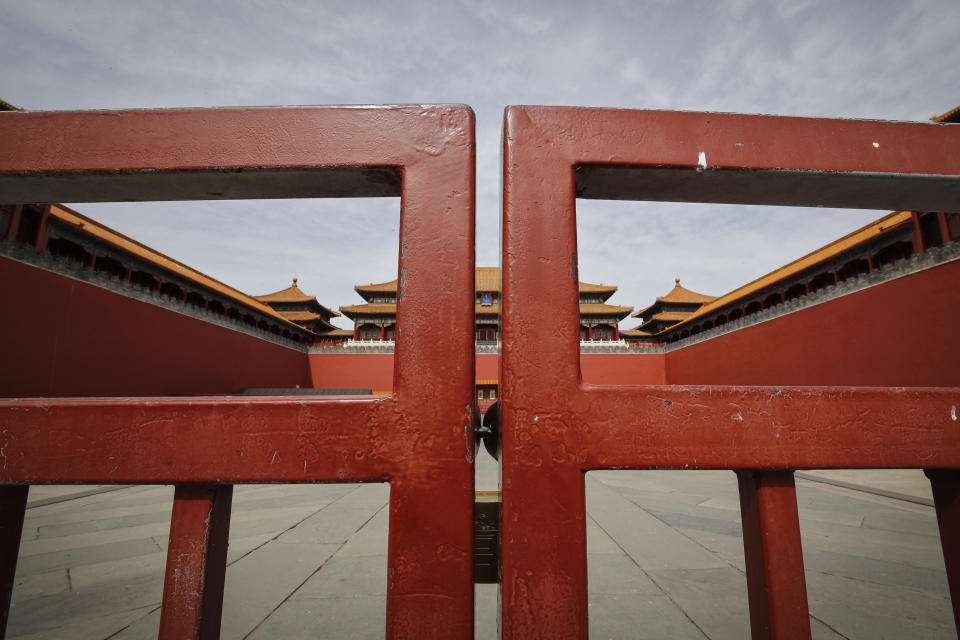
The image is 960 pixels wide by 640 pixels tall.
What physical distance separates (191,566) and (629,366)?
14.6 meters

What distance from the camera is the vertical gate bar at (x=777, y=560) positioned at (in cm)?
54

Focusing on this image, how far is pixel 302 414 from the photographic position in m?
0.53

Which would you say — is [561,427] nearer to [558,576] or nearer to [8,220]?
[558,576]

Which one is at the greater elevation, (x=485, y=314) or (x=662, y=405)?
(x=485, y=314)

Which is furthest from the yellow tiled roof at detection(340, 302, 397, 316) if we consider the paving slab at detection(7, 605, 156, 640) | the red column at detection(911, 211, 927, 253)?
the paving slab at detection(7, 605, 156, 640)

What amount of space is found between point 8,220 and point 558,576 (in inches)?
309

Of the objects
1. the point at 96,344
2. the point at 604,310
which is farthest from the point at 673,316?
the point at 96,344

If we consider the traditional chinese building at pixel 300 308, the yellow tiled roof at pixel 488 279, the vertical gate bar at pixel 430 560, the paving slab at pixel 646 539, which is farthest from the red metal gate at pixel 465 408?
the yellow tiled roof at pixel 488 279

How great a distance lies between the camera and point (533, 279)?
1.84ft

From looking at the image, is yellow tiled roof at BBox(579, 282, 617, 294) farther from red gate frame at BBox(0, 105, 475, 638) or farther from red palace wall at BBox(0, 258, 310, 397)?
red gate frame at BBox(0, 105, 475, 638)

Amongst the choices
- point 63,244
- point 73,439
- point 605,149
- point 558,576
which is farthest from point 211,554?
point 63,244

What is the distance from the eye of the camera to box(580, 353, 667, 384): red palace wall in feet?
44.7

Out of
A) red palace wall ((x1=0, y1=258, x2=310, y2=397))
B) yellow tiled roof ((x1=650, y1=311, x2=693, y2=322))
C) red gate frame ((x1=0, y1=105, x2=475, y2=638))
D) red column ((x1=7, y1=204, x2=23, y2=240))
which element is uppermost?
yellow tiled roof ((x1=650, y1=311, x2=693, y2=322))

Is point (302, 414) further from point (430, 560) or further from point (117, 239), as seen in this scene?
point (117, 239)
